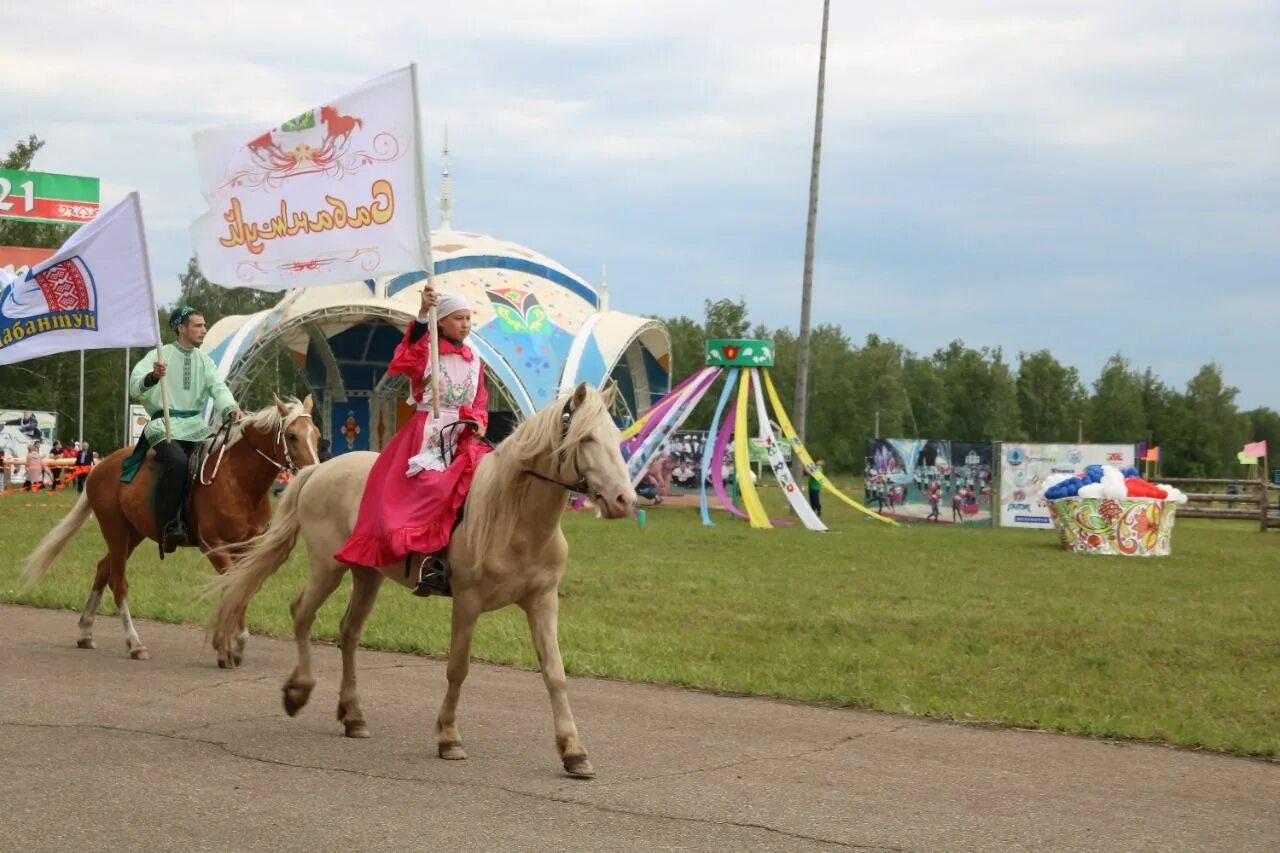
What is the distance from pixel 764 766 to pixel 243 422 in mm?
5187

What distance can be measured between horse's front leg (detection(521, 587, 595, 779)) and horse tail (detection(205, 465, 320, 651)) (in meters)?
2.03

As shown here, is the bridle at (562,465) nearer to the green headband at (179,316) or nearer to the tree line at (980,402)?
the green headband at (179,316)

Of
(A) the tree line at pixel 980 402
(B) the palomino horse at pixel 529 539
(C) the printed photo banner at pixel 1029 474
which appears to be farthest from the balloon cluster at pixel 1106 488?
(A) the tree line at pixel 980 402

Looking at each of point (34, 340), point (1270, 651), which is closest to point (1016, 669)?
point (1270, 651)

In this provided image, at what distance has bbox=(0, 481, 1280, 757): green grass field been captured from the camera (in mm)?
8734

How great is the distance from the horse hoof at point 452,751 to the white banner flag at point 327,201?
2836mm

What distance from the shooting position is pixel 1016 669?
10.1 meters

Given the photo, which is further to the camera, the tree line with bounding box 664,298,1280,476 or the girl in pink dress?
the tree line with bounding box 664,298,1280,476

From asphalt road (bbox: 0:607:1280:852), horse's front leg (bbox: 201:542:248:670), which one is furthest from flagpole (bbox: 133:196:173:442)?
asphalt road (bbox: 0:607:1280:852)

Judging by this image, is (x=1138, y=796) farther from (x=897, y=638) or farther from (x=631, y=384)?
(x=631, y=384)

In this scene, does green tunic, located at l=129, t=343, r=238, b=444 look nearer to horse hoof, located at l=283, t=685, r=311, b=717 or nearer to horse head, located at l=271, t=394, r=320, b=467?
horse head, located at l=271, t=394, r=320, b=467

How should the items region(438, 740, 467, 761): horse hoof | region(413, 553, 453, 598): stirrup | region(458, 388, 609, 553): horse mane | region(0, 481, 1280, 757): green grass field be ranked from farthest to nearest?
region(0, 481, 1280, 757): green grass field, region(413, 553, 453, 598): stirrup, region(438, 740, 467, 761): horse hoof, region(458, 388, 609, 553): horse mane

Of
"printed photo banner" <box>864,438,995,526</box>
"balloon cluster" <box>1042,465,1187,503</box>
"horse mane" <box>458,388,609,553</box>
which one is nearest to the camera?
"horse mane" <box>458,388,609,553</box>

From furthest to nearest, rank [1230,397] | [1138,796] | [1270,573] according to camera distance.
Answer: [1230,397], [1270,573], [1138,796]
